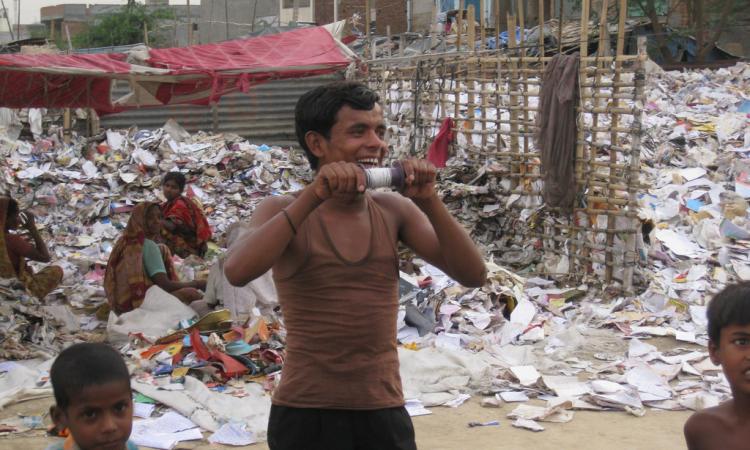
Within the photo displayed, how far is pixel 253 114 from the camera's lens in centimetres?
1741

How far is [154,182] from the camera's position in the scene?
13406 millimetres

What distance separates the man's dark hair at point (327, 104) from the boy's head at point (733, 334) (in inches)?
35.8

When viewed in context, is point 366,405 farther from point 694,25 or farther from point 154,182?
point 694,25

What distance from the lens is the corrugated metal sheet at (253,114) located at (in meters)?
16.8

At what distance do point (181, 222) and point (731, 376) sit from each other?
7.15 meters

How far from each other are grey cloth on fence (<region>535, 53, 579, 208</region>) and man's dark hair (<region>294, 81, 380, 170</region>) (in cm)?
638

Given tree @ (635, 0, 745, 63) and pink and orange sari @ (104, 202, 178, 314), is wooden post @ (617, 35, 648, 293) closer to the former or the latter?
pink and orange sari @ (104, 202, 178, 314)

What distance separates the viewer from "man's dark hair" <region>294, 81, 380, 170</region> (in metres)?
2.23

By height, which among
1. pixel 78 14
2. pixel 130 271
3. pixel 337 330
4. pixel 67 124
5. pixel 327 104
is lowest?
pixel 130 271

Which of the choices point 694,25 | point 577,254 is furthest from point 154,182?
point 694,25

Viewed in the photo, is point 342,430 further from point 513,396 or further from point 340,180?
point 513,396

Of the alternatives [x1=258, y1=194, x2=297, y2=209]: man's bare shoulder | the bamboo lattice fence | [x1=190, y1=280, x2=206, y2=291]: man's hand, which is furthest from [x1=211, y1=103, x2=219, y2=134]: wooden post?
[x1=258, y1=194, x2=297, y2=209]: man's bare shoulder

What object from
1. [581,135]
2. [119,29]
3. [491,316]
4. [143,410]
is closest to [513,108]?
[581,135]

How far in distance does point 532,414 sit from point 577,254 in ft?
12.3
